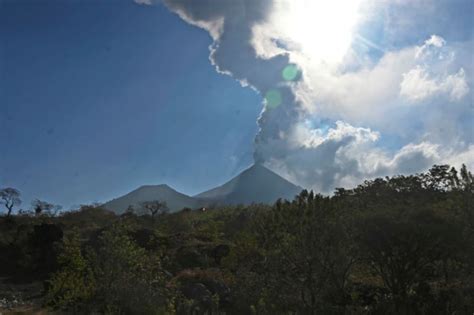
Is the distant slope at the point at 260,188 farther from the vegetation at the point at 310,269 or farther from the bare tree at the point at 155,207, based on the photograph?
the vegetation at the point at 310,269

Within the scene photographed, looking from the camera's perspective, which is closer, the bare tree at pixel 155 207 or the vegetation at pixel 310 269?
the vegetation at pixel 310 269

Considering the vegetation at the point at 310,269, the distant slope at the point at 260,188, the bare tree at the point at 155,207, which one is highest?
the distant slope at the point at 260,188

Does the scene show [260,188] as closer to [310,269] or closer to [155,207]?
[155,207]

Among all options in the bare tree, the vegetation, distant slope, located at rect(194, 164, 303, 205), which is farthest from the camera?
distant slope, located at rect(194, 164, 303, 205)

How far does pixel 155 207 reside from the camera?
58.0m

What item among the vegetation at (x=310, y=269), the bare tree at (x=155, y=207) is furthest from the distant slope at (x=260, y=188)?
the vegetation at (x=310, y=269)

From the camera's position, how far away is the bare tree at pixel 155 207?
57.6m

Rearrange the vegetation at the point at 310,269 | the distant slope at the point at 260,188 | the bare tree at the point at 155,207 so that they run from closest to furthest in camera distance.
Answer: the vegetation at the point at 310,269, the bare tree at the point at 155,207, the distant slope at the point at 260,188

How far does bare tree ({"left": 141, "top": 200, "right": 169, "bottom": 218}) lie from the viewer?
57562 millimetres

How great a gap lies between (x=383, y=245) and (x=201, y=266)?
15049 millimetres

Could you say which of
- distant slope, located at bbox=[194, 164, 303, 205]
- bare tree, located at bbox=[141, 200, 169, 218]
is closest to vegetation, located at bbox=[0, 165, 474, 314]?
bare tree, located at bbox=[141, 200, 169, 218]

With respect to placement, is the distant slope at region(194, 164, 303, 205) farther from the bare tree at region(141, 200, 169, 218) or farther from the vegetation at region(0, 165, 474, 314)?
the vegetation at region(0, 165, 474, 314)

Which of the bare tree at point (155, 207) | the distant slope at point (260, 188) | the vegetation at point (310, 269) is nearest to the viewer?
the vegetation at point (310, 269)

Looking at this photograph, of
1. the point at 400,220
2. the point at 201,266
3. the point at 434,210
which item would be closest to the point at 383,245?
the point at 400,220
